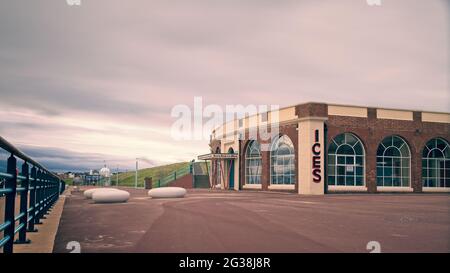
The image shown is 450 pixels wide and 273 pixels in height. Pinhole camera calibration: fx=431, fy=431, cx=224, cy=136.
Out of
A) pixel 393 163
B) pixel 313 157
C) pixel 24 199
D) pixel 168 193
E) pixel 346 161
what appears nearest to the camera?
pixel 24 199

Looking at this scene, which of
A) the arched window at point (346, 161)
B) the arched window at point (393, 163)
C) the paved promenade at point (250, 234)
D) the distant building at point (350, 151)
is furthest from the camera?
the arched window at point (393, 163)

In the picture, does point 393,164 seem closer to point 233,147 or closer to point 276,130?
point 276,130

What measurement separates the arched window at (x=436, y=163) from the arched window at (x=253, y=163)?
1436 cm

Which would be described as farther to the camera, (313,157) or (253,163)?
(253,163)

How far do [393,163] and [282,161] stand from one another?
9.43 m

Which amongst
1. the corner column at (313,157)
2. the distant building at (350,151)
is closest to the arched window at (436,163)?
the distant building at (350,151)

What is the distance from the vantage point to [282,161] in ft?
119

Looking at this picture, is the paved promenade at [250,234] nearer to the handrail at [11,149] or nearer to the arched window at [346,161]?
the handrail at [11,149]

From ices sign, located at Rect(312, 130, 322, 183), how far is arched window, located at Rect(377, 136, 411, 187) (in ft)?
19.8

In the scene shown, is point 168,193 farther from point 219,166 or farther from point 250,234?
point 219,166

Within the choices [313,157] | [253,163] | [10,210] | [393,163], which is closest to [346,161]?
[313,157]

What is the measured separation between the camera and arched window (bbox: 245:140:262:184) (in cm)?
4006

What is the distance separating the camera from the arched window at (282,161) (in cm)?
3522
